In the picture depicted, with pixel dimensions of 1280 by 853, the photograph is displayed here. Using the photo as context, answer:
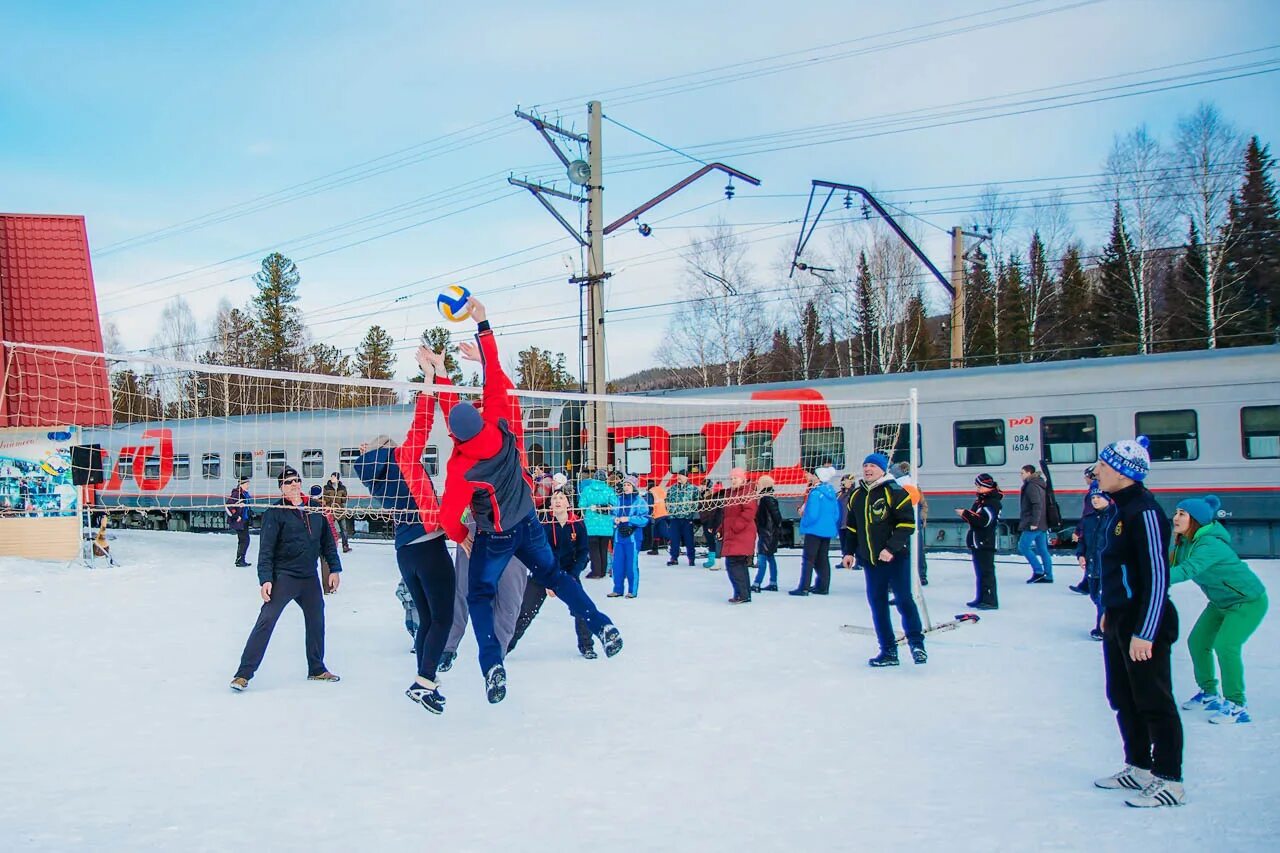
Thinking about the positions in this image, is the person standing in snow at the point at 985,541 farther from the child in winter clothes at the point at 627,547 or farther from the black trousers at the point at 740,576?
the child in winter clothes at the point at 627,547

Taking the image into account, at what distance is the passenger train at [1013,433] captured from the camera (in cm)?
1433

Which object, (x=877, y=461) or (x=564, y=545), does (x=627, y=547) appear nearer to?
(x=564, y=545)

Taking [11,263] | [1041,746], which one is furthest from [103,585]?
[1041,746]

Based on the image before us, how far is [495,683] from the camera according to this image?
5.77 m

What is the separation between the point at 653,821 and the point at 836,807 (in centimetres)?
90

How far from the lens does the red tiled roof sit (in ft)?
52.9

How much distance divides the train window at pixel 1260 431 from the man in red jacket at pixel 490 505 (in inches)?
498

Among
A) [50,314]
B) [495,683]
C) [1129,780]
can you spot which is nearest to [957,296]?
[1129,780]

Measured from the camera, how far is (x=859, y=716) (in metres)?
6.15

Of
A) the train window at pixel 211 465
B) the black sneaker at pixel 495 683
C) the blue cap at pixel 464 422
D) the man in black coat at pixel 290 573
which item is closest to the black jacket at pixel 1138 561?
the black sneaker at pixel 495 683

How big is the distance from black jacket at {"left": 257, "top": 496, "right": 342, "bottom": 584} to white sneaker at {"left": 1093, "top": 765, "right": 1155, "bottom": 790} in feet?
18.5

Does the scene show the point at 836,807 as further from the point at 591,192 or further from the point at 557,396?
the point at 591,192

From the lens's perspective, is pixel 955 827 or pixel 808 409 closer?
pixel 955 827

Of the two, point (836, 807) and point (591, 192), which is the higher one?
point (591, 192)
